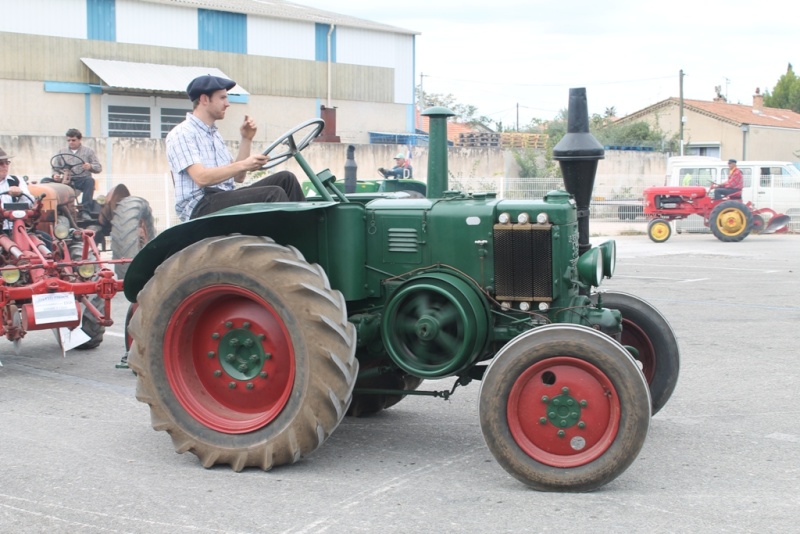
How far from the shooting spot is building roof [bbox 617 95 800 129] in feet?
194

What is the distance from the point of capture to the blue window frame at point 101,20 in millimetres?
41219

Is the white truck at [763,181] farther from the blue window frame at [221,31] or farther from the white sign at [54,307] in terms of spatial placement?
the blue window frame at [221,31]

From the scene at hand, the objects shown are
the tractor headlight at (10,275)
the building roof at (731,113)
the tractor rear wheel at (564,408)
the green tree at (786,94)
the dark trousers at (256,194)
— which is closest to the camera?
the tractor rear wheel at (564,408)

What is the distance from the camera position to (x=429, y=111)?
5625 mm

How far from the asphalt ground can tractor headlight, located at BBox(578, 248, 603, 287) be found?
973 millimetres

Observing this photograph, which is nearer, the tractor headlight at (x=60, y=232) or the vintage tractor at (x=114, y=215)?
the tractor headlight at (x=60, y=232)

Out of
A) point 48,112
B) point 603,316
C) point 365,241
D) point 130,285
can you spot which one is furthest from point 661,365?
point 48,112

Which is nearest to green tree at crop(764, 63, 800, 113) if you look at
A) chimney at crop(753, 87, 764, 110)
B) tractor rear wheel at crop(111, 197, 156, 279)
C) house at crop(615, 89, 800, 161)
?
chimney at crop(753, 87, 764, 110)

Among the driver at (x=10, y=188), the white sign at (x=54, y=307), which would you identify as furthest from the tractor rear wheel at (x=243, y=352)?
the driver at (x=10, y=188)

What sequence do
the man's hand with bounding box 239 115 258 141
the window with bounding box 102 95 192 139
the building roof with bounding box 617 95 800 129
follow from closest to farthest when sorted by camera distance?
A: 1. the man's hand with bounding box 239 115 258 141
2. the window with bounding box 102 95 192 139
3. the building roof with bounding box 617 95 800 129

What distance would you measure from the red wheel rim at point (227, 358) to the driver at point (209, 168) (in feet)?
2.30

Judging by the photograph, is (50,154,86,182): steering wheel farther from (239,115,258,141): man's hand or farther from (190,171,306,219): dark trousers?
(190,171,306,219): dark trousers

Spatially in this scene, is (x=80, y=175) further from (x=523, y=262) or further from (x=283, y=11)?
(x=283, y=11)

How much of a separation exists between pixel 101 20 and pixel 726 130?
35.3 metres
